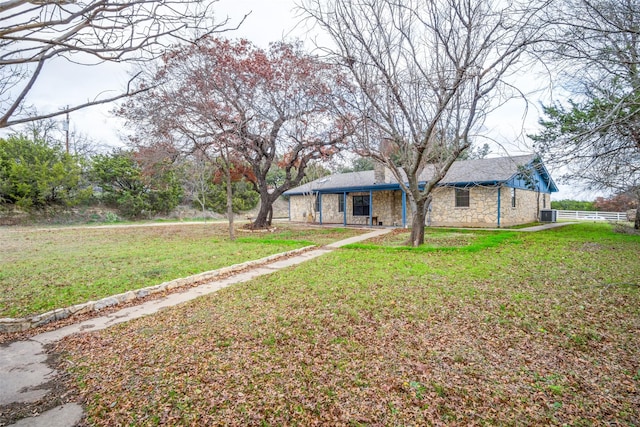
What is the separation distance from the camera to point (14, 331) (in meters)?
4.16

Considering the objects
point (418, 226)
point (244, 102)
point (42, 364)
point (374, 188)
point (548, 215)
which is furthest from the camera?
point (548, 215)

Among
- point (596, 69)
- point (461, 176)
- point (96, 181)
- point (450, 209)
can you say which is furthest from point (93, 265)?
point (96, 181)

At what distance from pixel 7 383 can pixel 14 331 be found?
164 cm

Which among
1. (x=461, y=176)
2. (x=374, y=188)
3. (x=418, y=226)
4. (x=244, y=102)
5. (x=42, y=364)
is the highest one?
(x=244, y=102)

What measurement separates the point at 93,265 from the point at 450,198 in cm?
1608

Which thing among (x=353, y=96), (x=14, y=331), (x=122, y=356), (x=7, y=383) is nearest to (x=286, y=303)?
(x=122, y=356)

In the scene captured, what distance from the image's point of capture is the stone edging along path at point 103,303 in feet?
13.8

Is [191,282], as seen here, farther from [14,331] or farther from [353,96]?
[353,96]

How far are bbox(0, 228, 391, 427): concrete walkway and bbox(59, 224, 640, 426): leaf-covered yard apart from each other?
21 cm

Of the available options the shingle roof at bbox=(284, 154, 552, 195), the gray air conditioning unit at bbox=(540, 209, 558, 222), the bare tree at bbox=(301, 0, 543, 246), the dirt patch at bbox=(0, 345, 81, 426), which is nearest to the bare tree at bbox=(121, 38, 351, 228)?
the bare tree at bbox=(301, 0, 543, 246)

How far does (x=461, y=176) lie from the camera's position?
17422mm

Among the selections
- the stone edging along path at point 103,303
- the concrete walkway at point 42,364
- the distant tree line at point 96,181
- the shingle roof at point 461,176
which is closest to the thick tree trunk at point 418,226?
the stone edging along path at point 103,303

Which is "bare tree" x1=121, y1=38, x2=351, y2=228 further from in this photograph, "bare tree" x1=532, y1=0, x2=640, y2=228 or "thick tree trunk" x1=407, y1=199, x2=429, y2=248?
"bare tree" x1=532, y1=0, x2=640, y2=228

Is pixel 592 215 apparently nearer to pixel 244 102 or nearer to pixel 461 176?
pixel 461 176
